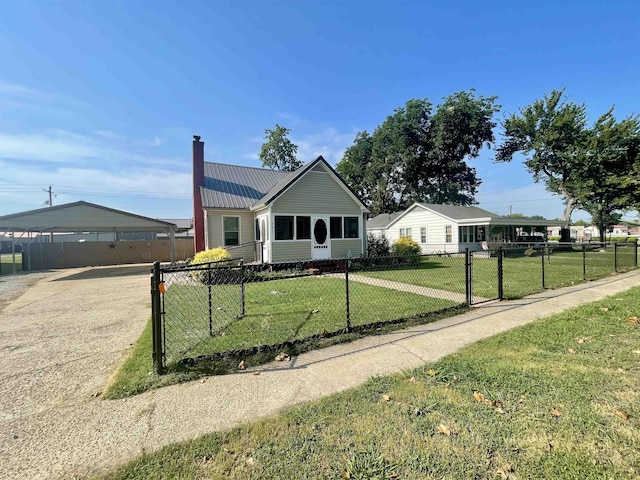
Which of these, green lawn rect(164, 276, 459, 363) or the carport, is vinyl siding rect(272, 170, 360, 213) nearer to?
green lawn rect(164, 276, 459, 363)

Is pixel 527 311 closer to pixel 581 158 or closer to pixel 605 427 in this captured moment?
pixel 605 427

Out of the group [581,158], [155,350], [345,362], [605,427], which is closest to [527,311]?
[605,427]

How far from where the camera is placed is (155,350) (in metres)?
3.53

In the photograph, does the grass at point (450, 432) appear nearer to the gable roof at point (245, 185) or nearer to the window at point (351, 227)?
the gable roof at point (245, 185)

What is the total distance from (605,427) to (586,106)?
133 feet

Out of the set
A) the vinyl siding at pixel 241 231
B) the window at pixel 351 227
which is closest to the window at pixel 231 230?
the vinyl siding at pixel 241 231

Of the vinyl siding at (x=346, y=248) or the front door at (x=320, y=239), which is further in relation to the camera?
the vinyl siding at (x=346, y=248)

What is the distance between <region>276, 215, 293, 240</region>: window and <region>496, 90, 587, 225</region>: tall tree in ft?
98.0

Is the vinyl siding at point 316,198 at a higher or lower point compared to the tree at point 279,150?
lower

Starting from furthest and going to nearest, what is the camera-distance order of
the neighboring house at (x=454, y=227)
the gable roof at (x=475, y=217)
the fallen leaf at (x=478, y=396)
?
the neighboring house at (x=454, y=227)
the gable roof at (x=475, y=217)
the fallen leaf at (x=478, y=396)

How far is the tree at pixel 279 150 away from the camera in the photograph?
33812mm

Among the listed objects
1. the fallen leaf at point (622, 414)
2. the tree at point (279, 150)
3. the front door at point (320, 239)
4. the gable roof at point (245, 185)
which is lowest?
the fallen leaf at point (622, 414)

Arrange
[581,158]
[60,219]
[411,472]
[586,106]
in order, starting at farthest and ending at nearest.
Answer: [586,106], [581,158], [60,219], [411,472]

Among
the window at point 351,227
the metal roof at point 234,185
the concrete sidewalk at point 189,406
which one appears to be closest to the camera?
the concrete sidewalk at point 189,406
